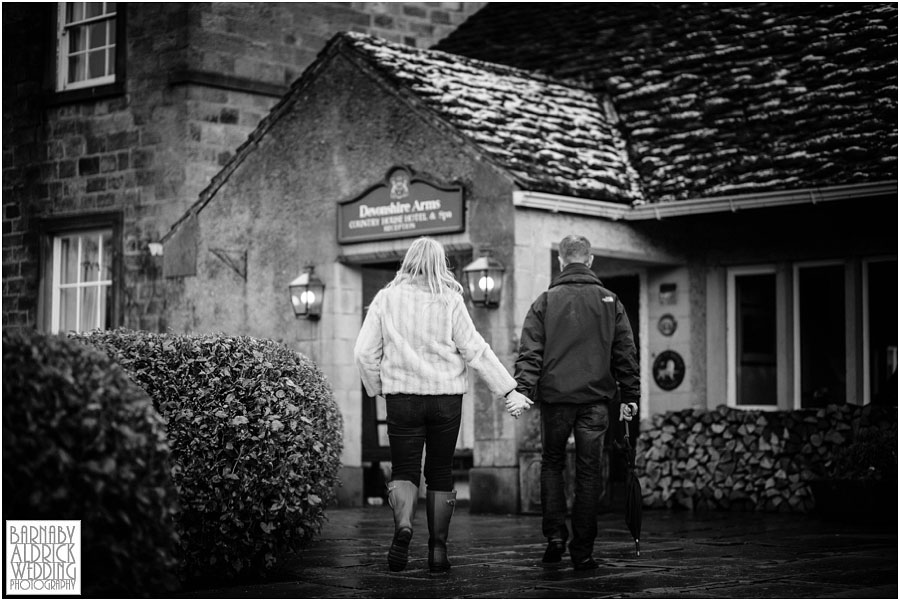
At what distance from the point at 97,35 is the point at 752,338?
903 cm

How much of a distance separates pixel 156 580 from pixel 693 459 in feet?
26.7

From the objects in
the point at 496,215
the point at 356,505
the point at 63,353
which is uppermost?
the point at 496,215

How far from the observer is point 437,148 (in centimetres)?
1266

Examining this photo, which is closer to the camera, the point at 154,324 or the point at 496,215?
the point at 496,215

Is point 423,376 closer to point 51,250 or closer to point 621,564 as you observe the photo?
point 621,564

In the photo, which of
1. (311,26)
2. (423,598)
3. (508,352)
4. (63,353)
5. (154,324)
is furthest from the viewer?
(311,26)

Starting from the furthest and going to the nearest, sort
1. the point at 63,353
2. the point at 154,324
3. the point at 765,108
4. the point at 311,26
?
1. the point at 311,26
2. the point at 154,324
3. the point at 765,108
4. the point at 63,353

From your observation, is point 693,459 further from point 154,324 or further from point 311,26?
point 311,26

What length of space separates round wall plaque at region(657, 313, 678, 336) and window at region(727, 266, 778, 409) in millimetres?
547

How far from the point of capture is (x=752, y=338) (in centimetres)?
1326

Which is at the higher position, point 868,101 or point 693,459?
point 868,101

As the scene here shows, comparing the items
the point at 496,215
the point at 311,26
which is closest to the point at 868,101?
the point at 496,215

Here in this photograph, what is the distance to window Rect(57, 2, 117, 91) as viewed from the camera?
57.1 feet

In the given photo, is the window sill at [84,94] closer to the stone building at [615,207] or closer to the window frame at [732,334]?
the stone building at [615,207]
